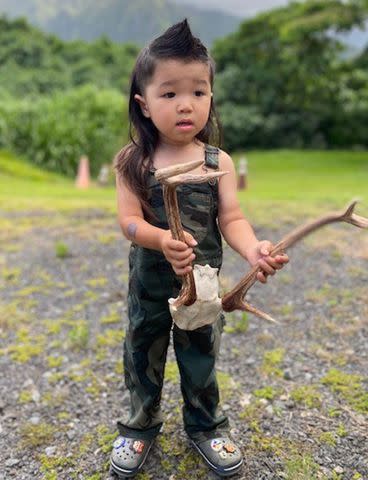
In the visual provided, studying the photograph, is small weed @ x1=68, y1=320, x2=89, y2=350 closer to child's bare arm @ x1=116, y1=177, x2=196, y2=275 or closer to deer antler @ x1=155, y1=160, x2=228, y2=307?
child's bare arm @ x1=116, y1=177, x2=196, y2=275

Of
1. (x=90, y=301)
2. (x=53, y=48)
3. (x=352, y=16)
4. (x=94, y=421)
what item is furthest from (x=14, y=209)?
(x=53, y=48)

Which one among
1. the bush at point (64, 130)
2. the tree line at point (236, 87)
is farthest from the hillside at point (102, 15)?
the bush at point (64, 130)

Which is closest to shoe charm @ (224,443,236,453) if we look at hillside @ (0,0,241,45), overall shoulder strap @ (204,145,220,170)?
overall shoulder strap @ (204,145,220,170)

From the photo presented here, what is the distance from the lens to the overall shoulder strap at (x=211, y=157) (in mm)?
1831

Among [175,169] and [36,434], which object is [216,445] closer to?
[36,434]

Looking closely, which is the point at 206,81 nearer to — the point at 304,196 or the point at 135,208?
the point at 135,208

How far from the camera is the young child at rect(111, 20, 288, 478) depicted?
1.67m

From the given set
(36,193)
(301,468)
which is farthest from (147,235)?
(36,193)

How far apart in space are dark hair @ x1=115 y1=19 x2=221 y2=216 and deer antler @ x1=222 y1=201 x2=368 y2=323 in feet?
1.32

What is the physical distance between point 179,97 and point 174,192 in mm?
455

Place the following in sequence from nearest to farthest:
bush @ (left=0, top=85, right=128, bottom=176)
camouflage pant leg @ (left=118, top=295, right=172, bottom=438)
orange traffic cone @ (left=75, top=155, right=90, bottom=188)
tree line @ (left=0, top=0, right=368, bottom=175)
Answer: camouflage pant leg @ (left=118, top=295, right=172, bottom=438), orange traffic cone @ (left=75, top=155, right=90, bottom=188), bush @ (left=0, top=85, right=128, bottom=176), tree line @ (left=0, top=0, right=368, bottom=175)

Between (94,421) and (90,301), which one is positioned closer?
(94,421)

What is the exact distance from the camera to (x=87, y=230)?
5383mm

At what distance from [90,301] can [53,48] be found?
30606mm
